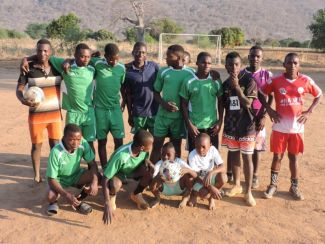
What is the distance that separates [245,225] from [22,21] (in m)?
78.4

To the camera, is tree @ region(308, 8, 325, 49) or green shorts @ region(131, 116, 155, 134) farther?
tree @ region(308, 8, 325, 49)

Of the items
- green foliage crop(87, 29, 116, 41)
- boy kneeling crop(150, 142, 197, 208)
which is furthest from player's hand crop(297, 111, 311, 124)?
green foliage crop(87, 29, 116, 41)

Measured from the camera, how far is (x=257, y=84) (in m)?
5.13

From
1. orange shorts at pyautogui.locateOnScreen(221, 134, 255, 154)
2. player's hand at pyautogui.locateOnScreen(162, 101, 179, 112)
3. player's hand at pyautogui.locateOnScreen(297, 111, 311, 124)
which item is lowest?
orange shorts at pyautogui.locateOnScreen(221, 134, 255, 154)

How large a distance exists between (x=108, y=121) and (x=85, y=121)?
0.30m

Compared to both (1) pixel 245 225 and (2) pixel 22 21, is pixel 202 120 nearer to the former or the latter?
(1) pixel 245 225

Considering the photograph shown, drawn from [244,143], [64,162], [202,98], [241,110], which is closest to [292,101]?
[241,110]

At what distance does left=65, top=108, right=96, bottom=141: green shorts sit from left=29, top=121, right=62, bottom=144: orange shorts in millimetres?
284

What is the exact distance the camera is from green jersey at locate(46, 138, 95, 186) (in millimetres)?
4672

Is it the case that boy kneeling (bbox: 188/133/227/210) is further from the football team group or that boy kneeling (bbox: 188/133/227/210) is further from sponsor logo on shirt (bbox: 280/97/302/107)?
sponsor logo on shirt (bbox: 280/97/302/107)

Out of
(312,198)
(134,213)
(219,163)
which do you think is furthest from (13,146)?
(312,198)

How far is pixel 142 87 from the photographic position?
5.48 meters

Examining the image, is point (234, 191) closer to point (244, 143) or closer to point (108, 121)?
point (244, 143)

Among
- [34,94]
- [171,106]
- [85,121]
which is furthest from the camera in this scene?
[85,121]
